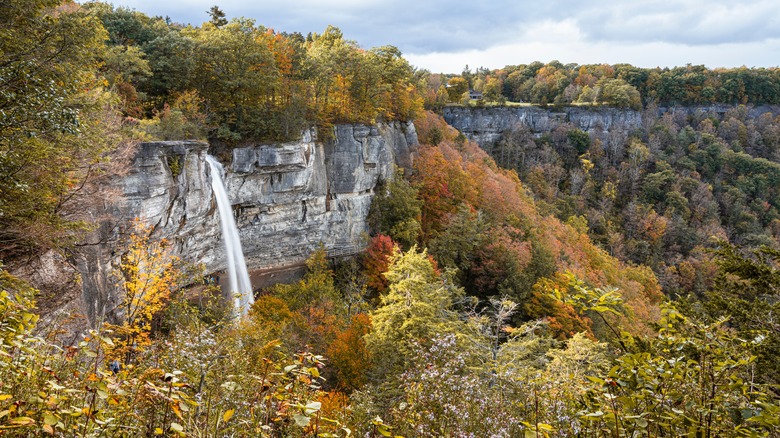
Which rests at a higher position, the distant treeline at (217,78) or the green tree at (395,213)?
the distant treeline at (217,78)

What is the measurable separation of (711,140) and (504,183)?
48.3m

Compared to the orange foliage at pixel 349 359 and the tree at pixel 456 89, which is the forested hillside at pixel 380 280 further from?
the tree at pixel 456 89

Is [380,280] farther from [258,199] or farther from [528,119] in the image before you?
[528,119]

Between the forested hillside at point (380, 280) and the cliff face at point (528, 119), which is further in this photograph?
the cliff face at point (528, 119)

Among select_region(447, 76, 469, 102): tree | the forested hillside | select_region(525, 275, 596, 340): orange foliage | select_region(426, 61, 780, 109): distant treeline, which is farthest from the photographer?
select_region(426, 61, 780, 109): distant treeline

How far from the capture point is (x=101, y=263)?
12336 millimetres

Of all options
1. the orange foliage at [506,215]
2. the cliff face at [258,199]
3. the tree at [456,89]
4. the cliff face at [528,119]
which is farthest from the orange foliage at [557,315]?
the tree at [456,89]

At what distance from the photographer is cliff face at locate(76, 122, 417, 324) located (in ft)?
44.3

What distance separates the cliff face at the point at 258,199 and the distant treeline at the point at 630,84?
150 ft

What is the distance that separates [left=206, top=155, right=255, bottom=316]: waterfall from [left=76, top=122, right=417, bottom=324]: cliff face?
1.44ft

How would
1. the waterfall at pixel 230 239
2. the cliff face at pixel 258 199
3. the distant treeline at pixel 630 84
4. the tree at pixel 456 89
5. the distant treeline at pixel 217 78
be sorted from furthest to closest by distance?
1. the distant treeline at pixel 630 84
2. the tree at pixel 456 89
3. the waterfall at pixel 230 239
4. the distant treeline at pixel 217 78
5. the cliff face at pixel 258 199

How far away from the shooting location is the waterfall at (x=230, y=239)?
773 inches

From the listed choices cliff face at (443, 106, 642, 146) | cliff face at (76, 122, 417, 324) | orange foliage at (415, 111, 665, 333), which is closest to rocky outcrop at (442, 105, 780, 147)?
cliff face at (443, 106, 642, 146)

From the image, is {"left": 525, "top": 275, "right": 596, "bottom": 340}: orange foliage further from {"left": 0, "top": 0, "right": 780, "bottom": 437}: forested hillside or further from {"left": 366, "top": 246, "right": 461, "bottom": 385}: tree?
{"left": 366, "top": 246, "right": 461, "bottom": 385}: tree
